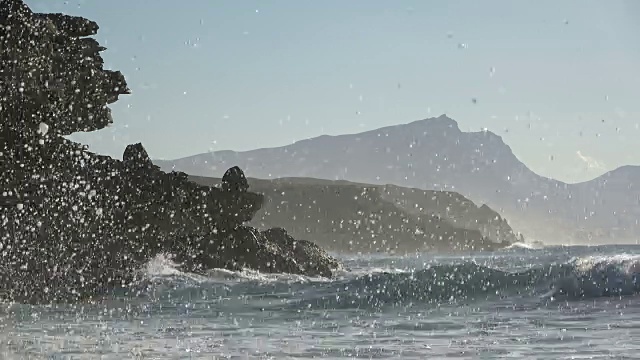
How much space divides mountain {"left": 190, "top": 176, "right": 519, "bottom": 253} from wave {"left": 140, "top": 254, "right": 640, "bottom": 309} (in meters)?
95.0

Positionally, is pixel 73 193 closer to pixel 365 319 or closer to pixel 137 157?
pixel 137 157

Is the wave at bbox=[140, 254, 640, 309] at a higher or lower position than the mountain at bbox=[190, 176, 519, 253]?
lower

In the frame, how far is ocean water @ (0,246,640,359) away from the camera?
1157cm

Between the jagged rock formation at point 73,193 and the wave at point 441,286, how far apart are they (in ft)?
5.88

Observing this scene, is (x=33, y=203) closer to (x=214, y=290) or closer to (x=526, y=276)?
(x=214, y=290)

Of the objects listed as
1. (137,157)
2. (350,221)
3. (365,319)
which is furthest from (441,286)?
(350,221)

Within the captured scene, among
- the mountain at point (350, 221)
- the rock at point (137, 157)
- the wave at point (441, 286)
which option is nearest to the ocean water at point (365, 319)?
the wave at point (441, 286)

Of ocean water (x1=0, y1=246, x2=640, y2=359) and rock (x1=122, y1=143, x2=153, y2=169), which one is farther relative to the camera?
rock (x1=122, y1=143, x2=153, y2=169)

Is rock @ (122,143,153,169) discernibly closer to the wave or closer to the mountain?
the wave

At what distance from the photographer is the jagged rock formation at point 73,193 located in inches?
739

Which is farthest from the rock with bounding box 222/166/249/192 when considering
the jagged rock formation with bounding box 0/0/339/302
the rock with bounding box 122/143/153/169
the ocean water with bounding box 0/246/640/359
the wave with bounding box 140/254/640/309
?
the ocean water with bounding box 0/246/640/359

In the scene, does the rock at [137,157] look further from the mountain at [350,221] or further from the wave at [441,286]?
the mountain at [350,221]

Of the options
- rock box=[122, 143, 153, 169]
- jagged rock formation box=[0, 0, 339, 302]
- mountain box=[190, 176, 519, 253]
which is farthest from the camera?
mountain box=[190, 176, 519, 253]

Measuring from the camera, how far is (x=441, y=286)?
24.3 m
